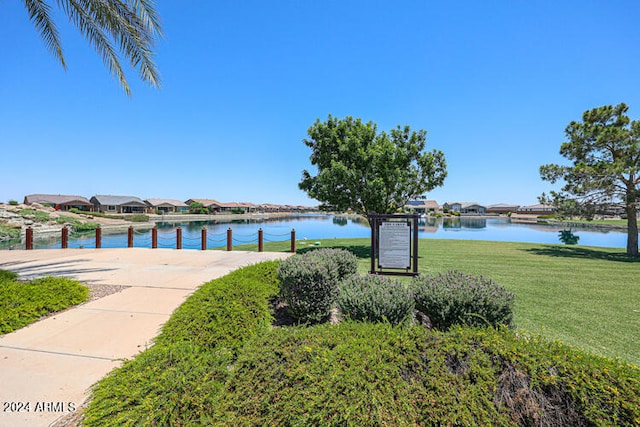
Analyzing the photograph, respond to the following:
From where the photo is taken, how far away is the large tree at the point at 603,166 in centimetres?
1399

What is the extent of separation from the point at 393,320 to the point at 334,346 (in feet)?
4.51

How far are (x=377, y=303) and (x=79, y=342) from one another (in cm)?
399

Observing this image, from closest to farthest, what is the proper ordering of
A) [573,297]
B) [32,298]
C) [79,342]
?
[79,342], [32,298], [573,297]

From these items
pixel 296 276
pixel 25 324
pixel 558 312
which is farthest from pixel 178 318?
pixel 558 312

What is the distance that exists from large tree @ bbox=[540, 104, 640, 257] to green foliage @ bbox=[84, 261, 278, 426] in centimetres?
1867

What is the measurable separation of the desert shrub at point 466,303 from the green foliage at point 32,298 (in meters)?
5.93

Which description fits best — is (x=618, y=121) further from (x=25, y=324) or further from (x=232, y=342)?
(x=25, y=324)

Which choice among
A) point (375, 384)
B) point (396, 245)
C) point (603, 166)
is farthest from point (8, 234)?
point (603, 166)

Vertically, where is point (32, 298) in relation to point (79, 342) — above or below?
above

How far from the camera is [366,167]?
41.8 feet

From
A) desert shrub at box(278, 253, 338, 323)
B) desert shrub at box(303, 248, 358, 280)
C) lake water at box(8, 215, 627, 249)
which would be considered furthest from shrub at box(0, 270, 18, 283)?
lake water at box(8, 215, 627, 249)

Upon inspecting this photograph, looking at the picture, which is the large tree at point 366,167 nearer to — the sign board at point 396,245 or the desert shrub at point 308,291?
the sign board at point 396,245

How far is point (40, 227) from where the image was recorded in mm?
29641

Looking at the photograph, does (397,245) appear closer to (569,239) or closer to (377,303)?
(377,303)
